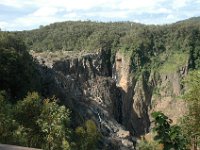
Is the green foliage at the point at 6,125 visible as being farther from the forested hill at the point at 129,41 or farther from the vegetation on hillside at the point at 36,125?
the forested hill at the point at 129,41

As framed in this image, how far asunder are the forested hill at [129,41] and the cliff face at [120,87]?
463 cm

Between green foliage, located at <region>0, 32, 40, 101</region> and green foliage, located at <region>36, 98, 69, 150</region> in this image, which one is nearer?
green foliage, located at <region>36, 98, 69, 150</region>

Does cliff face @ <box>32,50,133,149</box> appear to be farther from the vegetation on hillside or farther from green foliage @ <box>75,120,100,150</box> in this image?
the vegetation on hillside

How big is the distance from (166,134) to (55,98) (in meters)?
38.1

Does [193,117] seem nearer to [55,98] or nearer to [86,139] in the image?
[86,139]

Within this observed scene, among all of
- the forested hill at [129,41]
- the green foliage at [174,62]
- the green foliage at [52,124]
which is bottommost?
the green foliage at [174,62]

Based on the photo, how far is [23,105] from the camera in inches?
1394

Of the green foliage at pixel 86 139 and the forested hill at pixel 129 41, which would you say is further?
the forested hill at pixel 129 41

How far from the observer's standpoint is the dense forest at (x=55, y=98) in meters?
23.8

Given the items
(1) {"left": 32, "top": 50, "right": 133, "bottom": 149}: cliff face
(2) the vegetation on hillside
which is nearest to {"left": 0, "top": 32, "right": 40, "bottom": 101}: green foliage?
(1) {"left": 32, "top": 50, "right": 133, "bottom": 149}: cliff face

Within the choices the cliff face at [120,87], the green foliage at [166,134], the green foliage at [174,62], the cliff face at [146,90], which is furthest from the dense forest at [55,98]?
the cliff face at [120,87]

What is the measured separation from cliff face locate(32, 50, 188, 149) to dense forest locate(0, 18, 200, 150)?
3.58 m

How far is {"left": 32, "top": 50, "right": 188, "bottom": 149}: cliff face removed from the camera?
96.4 m

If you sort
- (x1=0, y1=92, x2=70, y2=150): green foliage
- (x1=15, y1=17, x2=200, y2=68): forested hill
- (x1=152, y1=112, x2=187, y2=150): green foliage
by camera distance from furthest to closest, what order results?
(x1=15, y1=17, x2=200, y2=68): forested hill < (x1=0, y1=92, x2=70, y2=150): green foliage < (x1=152, y1=112, x2=187, y2=150): green foliage
